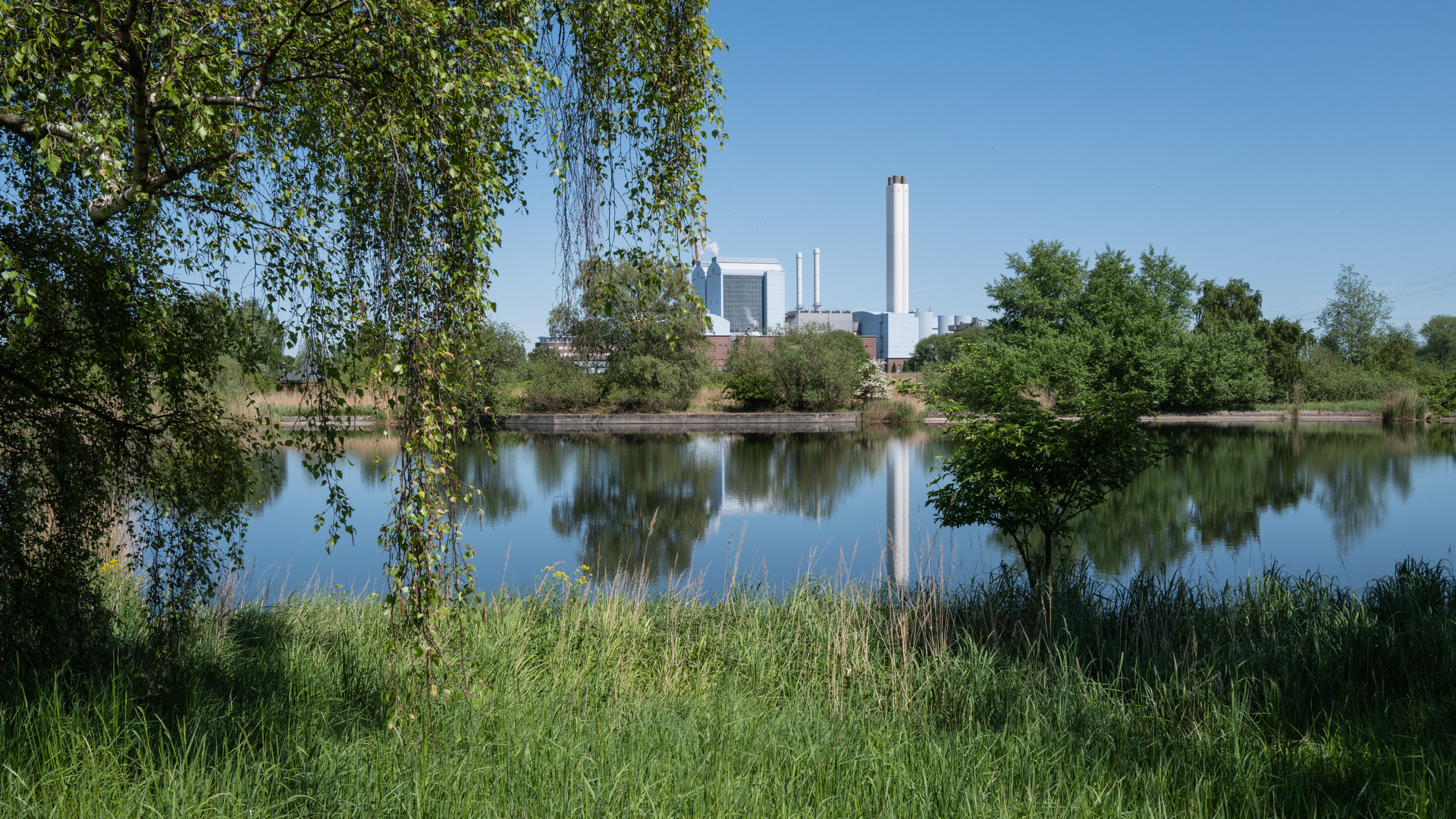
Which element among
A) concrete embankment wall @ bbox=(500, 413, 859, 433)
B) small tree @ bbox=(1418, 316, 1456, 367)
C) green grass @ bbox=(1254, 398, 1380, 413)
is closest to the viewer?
concrete embankment wall @ bbox=(500, 413, 859, 433)

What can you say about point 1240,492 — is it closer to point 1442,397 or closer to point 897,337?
point 1442,397

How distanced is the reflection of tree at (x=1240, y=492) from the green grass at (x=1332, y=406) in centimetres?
879

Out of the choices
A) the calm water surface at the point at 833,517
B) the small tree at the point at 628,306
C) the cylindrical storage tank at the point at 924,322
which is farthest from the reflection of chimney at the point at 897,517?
the cylindrical storage tank at the point at 924,322

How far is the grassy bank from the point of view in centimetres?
341

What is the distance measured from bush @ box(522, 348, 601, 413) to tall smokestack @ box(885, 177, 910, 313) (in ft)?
152

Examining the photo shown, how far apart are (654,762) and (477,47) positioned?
2.88 m

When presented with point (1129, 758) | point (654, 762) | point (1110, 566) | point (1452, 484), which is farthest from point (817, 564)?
point (1452, 484)

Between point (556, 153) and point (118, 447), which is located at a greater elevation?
point (556, 153)

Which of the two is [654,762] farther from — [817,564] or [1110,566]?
[1110,566]

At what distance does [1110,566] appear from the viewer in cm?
1212

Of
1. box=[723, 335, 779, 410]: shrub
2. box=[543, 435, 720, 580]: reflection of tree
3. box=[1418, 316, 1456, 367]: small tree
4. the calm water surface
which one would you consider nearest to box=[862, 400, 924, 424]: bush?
box=[723, 335, 779, 410]: shrub

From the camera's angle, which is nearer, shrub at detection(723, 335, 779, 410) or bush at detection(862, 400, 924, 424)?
bush at detection(862, 400, 924, 424)

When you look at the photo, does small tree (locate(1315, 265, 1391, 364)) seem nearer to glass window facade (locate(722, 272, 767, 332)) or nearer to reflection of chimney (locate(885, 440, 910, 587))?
reflection of chimney (locate(885, 440, 910, 587))

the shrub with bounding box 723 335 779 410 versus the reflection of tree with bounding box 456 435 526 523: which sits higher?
the shrub with bounding box 723 335 779 410
